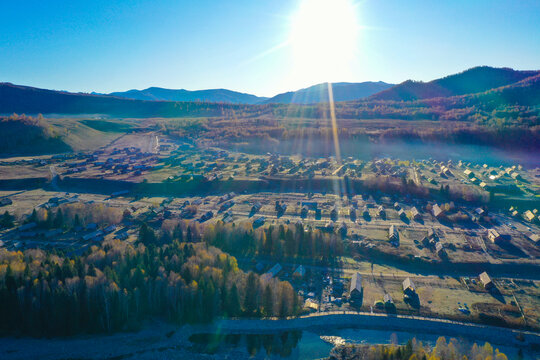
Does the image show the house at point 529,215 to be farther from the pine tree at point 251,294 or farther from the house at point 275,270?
the pine tree at point 251,294

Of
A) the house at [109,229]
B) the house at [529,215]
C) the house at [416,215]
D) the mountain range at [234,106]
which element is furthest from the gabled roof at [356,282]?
the mountain range at [234,106]

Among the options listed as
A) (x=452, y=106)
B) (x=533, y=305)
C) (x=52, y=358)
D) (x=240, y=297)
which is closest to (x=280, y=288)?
(x=240, y=297)

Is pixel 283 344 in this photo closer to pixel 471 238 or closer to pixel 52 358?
pixel 52 358

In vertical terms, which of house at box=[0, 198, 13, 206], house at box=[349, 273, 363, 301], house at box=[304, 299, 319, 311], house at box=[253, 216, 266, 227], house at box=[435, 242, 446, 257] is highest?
house at box=[0, 198, 13, 206]

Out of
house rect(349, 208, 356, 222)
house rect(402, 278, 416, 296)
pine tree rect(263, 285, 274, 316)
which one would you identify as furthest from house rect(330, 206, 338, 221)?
pine tree rect(263, 285, 274, 316)

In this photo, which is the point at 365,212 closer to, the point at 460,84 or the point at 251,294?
the point at 251,294

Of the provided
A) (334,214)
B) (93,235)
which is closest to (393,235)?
(334,214)

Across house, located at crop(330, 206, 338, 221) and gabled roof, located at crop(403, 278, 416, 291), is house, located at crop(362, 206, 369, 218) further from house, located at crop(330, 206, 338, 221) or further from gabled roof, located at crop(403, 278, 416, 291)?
gabled roof, located at crop(403, 278, 416, 291)
